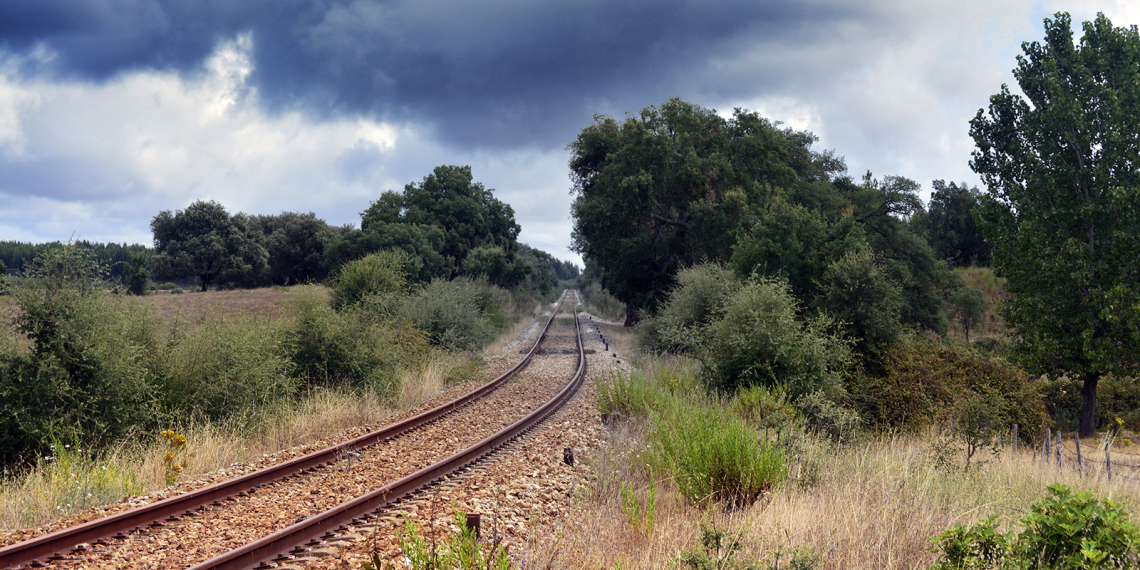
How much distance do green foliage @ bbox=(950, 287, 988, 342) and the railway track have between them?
28.6m

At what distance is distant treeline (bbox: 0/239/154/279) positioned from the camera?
27.9ft

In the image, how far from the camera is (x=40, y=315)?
824cm

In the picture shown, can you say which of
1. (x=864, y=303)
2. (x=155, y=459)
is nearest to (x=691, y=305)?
(x=864, y=303)

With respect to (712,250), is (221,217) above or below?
above

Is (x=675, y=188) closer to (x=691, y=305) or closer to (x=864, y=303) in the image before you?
(x=691, y=305)

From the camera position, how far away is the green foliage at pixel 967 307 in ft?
99.4

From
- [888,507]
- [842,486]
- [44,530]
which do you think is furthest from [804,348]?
[44,530]

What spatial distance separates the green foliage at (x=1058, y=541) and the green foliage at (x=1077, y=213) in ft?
51.0

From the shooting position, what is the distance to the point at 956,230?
50.1 metres

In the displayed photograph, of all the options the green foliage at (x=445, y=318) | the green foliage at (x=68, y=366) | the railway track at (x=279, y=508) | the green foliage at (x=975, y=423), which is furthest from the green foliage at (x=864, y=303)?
the green foliage at (x=68, y=366)

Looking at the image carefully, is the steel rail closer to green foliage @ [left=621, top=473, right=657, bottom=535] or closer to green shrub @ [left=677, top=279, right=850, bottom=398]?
green foliage @ [left=621, top=473, right=657, bottom=535]

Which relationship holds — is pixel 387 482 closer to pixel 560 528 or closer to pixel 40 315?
pixel 560 528

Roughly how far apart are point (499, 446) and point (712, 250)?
2042cm

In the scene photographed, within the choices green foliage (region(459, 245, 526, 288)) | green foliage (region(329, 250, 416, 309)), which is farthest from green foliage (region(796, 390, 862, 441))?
green foliage (region(459, 245, 526, 288))
